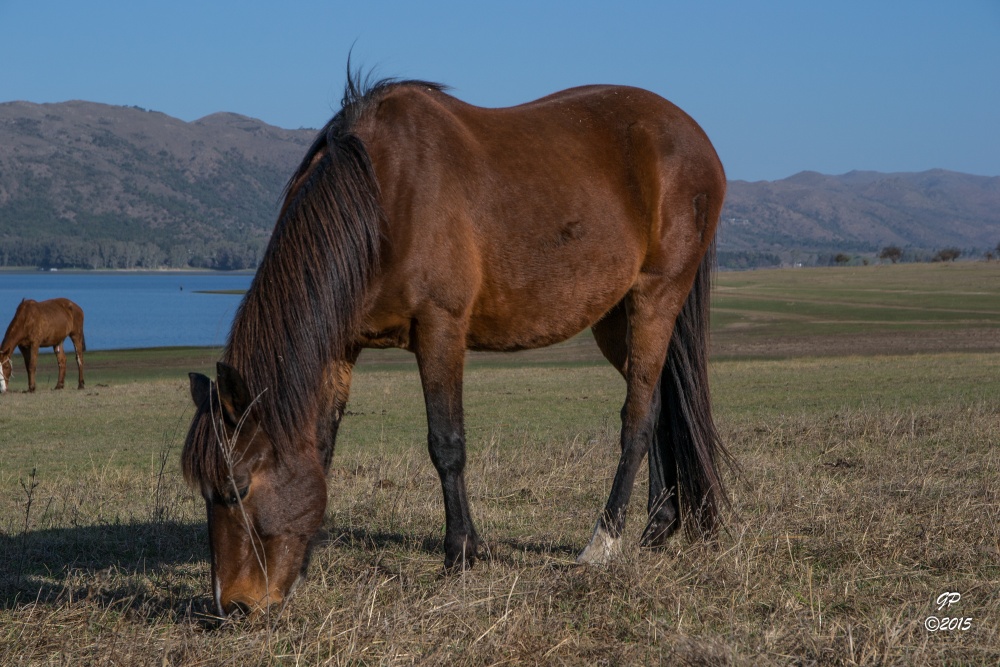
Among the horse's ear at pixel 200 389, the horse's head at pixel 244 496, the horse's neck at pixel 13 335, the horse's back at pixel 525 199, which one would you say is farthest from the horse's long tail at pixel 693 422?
the horse's neck at pixel 13 335

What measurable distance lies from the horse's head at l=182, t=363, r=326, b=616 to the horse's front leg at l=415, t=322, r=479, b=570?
79 cm

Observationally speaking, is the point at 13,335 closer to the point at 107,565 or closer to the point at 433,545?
the point at 107,565

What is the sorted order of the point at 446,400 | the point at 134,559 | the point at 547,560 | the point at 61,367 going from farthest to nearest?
the point at 61,367 → the point at 134,559 → the point at 547,560 → the point at 446,400

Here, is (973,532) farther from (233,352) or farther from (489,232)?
(233,352)

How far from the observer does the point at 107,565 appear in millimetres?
5055

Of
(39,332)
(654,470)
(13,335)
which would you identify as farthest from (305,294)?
(39,332)

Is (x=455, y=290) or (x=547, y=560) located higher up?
(x=455, y=290)

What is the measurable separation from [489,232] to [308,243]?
98cm

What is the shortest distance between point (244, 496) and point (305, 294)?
33.0 inches

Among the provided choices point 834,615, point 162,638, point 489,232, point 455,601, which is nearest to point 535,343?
point 489,232

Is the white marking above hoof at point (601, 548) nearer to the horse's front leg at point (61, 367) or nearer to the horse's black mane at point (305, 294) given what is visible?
the horse's black mane at point (305, 294)

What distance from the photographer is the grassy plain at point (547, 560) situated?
3436 millimetres

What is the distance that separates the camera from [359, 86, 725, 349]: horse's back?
4367mm

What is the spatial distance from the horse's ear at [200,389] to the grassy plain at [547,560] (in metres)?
0.85
